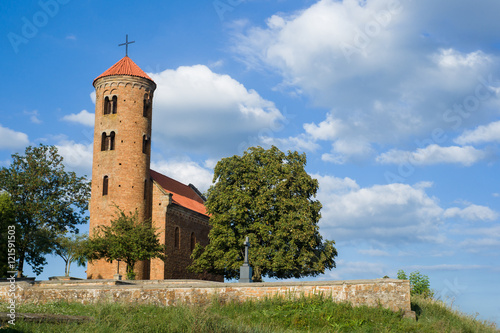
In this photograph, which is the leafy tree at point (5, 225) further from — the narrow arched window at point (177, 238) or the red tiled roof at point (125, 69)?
the narrow arched window at point (177, 238)

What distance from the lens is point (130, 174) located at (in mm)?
42594

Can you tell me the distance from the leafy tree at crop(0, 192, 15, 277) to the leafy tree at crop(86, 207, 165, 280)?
791 cm

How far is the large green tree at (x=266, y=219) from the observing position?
3559 cm

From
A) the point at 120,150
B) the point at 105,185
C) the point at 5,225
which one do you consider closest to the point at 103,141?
the point at 120,150

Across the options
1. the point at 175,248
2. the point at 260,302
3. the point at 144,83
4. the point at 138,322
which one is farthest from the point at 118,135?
the point at 138,322

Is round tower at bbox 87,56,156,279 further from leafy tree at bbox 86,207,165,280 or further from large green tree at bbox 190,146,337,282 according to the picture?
large green tree at bbox 190,146,337,282

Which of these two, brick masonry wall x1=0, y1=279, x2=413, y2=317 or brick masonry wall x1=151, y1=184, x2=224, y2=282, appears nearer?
brick masonry wall x1=0, y1=279, x2=413, y2=317

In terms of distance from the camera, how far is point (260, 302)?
19.0m

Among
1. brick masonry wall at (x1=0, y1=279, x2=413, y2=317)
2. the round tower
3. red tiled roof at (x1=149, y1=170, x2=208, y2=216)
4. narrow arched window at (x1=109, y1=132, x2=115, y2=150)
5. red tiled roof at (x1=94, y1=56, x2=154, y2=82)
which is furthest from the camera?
red tiled roof at (x1=149, y1=170, x2=208, y2=216)

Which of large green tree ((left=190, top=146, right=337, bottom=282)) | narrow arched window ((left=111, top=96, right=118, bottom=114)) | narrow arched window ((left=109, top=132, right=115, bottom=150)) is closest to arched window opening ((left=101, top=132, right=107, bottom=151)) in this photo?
narrow arched window ((left=109, top=132, right=115, bottom=150))

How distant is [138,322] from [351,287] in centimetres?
841

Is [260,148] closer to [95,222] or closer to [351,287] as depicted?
[95,222]

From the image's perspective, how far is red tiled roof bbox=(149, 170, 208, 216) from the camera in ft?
155

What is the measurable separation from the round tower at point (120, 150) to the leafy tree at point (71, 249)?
1.47m
